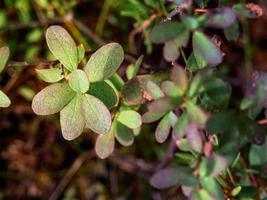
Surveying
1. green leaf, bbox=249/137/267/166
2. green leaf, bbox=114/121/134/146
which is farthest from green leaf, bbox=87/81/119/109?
green leaf, bbox=249/137/267/166

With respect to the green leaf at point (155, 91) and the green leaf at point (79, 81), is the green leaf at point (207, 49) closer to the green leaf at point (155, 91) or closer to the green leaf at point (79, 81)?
the green leaf at point (155, 91)

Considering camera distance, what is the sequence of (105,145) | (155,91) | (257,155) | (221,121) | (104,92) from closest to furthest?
(221,121)
(155,91)
(104,92)
(105,145)
(257,155)

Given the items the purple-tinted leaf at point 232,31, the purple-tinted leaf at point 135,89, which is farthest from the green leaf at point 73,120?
the purple-tinted leaf at point 232,31

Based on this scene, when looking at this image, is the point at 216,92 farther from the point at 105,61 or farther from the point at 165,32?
the point at 105,61

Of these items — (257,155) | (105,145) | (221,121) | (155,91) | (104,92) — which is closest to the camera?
(221,121)

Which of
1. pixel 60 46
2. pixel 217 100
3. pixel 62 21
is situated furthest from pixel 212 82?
pixel 62 21

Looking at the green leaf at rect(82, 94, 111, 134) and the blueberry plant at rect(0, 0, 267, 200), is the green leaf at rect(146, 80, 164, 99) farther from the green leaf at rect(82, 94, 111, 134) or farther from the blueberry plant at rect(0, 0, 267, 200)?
the green leaf at rect(82, 94, 111, 134)

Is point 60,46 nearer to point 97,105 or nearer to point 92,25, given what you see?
point 97,105

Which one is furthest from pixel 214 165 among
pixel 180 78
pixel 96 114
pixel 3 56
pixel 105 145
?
pixel 3 56
